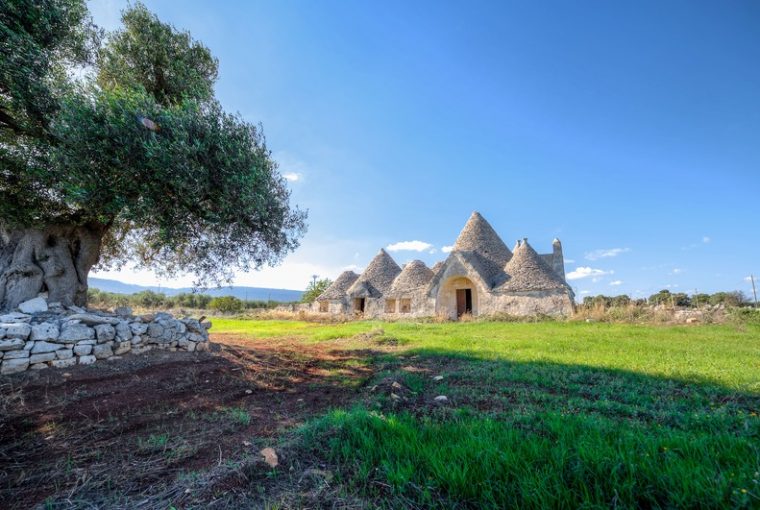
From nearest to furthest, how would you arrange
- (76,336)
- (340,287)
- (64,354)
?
(64,354) → (76,336) → (340,287)

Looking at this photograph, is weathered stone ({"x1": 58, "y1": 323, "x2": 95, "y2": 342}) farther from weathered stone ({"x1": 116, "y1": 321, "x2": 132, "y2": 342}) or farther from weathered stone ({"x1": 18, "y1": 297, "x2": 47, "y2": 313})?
weathered stone ({"x1": 18, "y1": 297, "x2": 47, "y2": 313})

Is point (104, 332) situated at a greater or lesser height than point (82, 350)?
greater

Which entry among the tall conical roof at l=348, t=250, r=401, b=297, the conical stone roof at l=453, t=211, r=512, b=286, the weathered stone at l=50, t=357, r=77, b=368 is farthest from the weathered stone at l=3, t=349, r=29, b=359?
the tall conical roof at l=348, t=250, r=401, b=297

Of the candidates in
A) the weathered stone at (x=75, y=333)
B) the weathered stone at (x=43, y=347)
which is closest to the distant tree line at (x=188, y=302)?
the weathered stone at (x=75, y=333)

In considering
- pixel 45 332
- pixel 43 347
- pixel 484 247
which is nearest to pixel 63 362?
pixel 43 347

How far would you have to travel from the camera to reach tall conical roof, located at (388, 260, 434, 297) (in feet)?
91.9

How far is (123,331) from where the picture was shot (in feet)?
24.2

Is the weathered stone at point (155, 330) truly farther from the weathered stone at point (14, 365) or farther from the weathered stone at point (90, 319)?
the weathered stone at point (14, 365)

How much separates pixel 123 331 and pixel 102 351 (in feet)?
1.94

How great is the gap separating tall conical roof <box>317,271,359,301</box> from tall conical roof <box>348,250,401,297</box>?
139 cm

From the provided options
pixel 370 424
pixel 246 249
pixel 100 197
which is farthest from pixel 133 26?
pixel 370 424

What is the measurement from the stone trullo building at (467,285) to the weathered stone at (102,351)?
21.3m

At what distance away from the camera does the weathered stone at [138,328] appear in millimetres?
7659

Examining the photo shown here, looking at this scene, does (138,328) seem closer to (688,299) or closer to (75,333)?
(75,333)
